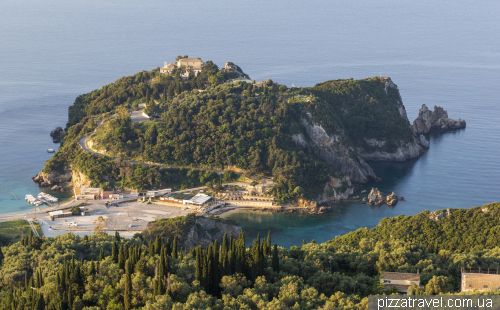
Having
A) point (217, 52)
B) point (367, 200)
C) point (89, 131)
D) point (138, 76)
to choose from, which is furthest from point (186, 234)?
point (217, 52)

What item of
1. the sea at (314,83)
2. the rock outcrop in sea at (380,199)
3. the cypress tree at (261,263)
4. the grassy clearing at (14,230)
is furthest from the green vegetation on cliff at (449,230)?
the grassy clearing at (14,230)

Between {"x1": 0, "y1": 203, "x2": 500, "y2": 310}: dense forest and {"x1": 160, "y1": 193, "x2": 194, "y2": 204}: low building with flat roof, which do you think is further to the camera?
{"x1": 160, "y1": 193, "x2": 194, "y2": 204}: low building with flat roof

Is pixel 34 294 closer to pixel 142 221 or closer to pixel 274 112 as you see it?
pixel 142 221

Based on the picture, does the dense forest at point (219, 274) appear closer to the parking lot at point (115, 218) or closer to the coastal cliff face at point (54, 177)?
the parking lot at point (115, 218)

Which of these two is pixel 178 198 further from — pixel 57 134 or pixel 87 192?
pixel 57 134

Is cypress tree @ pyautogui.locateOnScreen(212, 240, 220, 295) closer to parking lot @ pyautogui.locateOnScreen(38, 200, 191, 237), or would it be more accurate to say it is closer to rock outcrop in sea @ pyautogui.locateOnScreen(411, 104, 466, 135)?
parking lot @ pyautogui.locateOnScreen(38, 200, 191, 237)

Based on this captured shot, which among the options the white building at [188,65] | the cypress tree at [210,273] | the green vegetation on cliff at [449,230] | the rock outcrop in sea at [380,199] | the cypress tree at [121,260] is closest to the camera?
the cypress tree at [210,273]

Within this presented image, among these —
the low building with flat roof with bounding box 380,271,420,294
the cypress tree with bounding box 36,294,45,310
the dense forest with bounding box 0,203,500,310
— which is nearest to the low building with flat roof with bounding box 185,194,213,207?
the dense forest with bounding box 0,203,500,310
